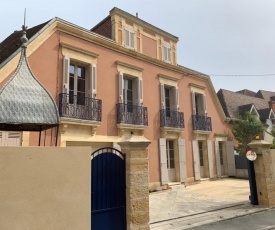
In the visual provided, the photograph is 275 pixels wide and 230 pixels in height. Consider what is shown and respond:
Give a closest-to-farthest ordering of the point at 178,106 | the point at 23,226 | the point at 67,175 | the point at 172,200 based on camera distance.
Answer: the point at 23,226 → the point at 67,175 → the point at 172,200 → the point at 178,106

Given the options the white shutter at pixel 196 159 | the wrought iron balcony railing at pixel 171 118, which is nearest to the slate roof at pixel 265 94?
the white shutter at pixel 196 159

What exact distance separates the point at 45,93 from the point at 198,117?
37.3 feet

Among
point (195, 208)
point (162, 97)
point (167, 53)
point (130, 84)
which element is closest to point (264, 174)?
point (195, 208)

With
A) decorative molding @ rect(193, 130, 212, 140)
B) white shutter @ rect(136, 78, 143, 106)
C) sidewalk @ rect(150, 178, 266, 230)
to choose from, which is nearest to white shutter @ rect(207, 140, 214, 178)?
decorative molding @ rect(193, 130, 212, 140)

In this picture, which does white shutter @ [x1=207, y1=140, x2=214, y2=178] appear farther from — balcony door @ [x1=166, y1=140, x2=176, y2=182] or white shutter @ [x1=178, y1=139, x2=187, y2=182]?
balcony door @ [x1=166, y1=140, x2=176, y2=182]

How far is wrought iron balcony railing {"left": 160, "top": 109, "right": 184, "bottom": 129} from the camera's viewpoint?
12.5 metres

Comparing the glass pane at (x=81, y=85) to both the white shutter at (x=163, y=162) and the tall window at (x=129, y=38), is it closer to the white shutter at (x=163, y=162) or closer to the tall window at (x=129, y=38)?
the tall window at (x=129, y=38)

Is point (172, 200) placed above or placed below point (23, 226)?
below

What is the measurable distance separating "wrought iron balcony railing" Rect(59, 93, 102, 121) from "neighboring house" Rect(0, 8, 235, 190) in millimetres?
38

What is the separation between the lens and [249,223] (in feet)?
19.9

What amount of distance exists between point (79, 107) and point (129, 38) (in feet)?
15.9

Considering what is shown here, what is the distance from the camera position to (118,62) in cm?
1114

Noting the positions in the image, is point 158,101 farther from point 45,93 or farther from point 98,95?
point 45,93

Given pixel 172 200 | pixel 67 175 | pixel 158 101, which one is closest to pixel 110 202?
pixel 67 175
